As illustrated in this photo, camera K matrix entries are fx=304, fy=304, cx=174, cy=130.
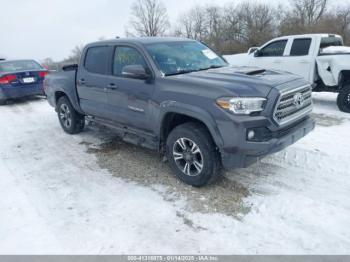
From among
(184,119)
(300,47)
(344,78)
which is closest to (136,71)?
(184,119)

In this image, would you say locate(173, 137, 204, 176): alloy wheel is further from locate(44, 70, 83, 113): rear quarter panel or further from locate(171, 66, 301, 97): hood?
locate(44, 70, 83, 113): rear quarter panel

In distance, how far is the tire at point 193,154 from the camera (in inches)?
147

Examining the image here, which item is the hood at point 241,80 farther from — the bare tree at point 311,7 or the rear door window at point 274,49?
the bare tree at point 311,7

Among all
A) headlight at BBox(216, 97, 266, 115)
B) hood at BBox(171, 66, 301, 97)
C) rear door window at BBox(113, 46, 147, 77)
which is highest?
rear door window at BBox(113, 46, 147, 77)

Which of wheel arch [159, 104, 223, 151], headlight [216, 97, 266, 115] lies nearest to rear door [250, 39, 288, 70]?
wheel arch [159, 104, 223, 151]

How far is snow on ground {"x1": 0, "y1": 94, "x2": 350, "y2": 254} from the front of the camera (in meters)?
2.97

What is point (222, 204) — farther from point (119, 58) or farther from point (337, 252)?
point (119, 58)

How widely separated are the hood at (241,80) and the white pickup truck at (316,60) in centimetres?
416

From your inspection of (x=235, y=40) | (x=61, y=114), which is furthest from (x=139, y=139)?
(x=235, y=40)

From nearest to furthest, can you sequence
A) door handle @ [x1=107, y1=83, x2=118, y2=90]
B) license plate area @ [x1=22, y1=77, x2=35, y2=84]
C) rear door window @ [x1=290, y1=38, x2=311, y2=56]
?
door handle @ [x1=107, y1=83, x2=118, y2=90] < rear door window @ [x1=290, y1=38, x2=311, y2=56] < license plate area @ [x1=22, y1=77, x2=35, y2=84]

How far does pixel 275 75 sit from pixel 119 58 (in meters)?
2.45

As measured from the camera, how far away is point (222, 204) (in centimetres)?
359

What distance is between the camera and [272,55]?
9125 millimetres

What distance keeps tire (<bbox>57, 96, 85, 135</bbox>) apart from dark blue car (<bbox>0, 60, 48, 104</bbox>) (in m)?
4.48
